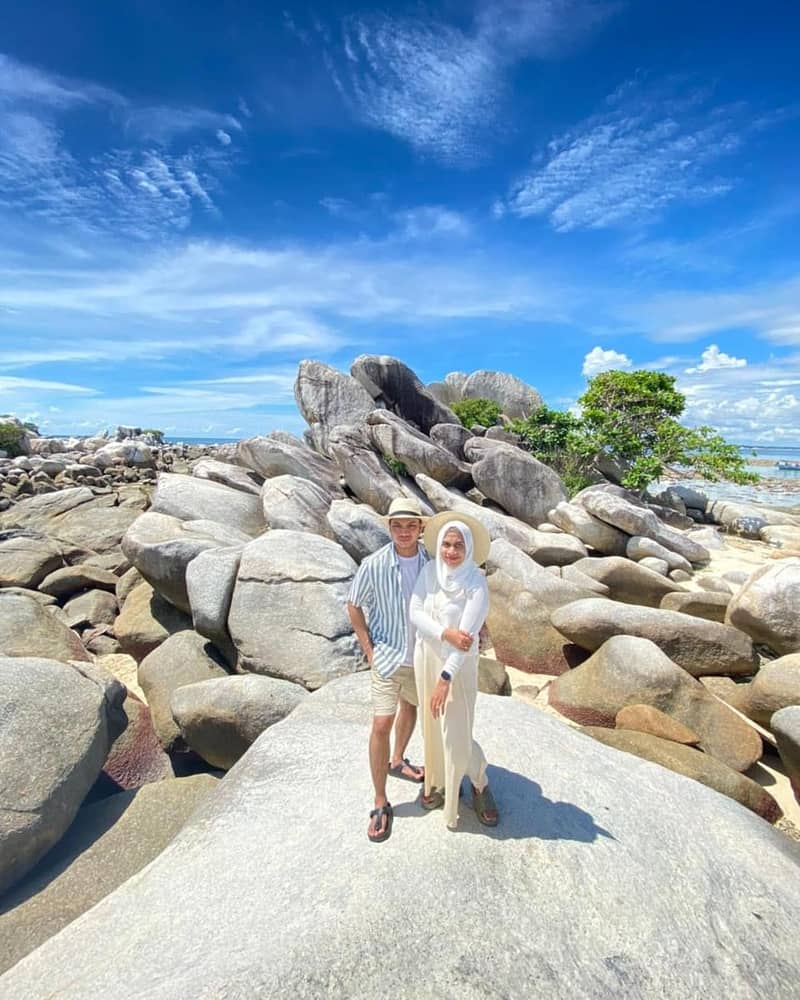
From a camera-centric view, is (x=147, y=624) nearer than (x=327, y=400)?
Yes

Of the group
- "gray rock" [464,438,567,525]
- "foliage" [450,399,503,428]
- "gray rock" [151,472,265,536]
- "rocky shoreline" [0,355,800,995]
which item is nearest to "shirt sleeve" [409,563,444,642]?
"rocky shoreline" [0,355,800,995]

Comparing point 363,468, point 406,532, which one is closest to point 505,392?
point 363,468

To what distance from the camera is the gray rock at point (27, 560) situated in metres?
10.4

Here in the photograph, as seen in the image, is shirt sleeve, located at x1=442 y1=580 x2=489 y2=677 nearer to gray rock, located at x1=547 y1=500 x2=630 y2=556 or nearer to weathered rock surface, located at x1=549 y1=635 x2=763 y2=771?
weathered rock surface, located at x1=549 y1=635 x2=763 y2=771

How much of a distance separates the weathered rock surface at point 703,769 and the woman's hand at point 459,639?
3.05 m

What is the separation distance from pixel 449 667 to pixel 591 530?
12.1m

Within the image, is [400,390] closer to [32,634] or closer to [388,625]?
[32,634]

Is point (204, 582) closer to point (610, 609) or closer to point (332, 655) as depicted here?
point (332, 655)

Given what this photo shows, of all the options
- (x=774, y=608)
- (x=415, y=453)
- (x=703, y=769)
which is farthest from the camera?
(x=415, y=453)

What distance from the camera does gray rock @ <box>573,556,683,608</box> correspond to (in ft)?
34.6

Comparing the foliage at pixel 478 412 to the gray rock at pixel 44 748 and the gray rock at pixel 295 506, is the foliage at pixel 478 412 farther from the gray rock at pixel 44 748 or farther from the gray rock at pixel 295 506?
the gray rock at pixel 44 748

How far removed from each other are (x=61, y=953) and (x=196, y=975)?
955 millimetres

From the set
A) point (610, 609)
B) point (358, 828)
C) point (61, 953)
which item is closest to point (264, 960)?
point (358, 828)

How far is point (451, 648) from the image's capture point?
10.7ft
